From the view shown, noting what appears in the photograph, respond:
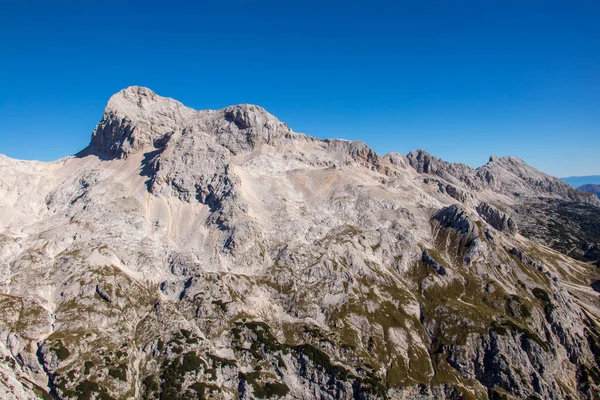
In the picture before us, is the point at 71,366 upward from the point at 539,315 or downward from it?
upward

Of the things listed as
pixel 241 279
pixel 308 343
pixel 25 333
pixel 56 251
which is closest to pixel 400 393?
pixel 308 343

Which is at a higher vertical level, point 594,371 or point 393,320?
point 393,320

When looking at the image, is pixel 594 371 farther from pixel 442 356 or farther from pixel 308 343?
pixel 308 343

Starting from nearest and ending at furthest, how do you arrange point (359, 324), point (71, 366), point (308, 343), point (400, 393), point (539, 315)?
1. point (71, 366)
2. point (400, 393)
3. point (308, 343)
4. point (359, 324)
5. point (539, 315)

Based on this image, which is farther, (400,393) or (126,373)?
(400,393)

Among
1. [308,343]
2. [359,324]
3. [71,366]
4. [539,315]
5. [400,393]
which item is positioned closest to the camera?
[71,366]

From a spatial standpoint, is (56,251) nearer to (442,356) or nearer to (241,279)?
(241,279)

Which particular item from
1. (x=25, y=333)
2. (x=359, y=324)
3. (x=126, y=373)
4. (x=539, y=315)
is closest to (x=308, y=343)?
(x=359, y=324)

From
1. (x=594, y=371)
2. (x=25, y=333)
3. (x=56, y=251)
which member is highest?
(x=56, y=251)

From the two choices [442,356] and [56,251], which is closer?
[442,356]
